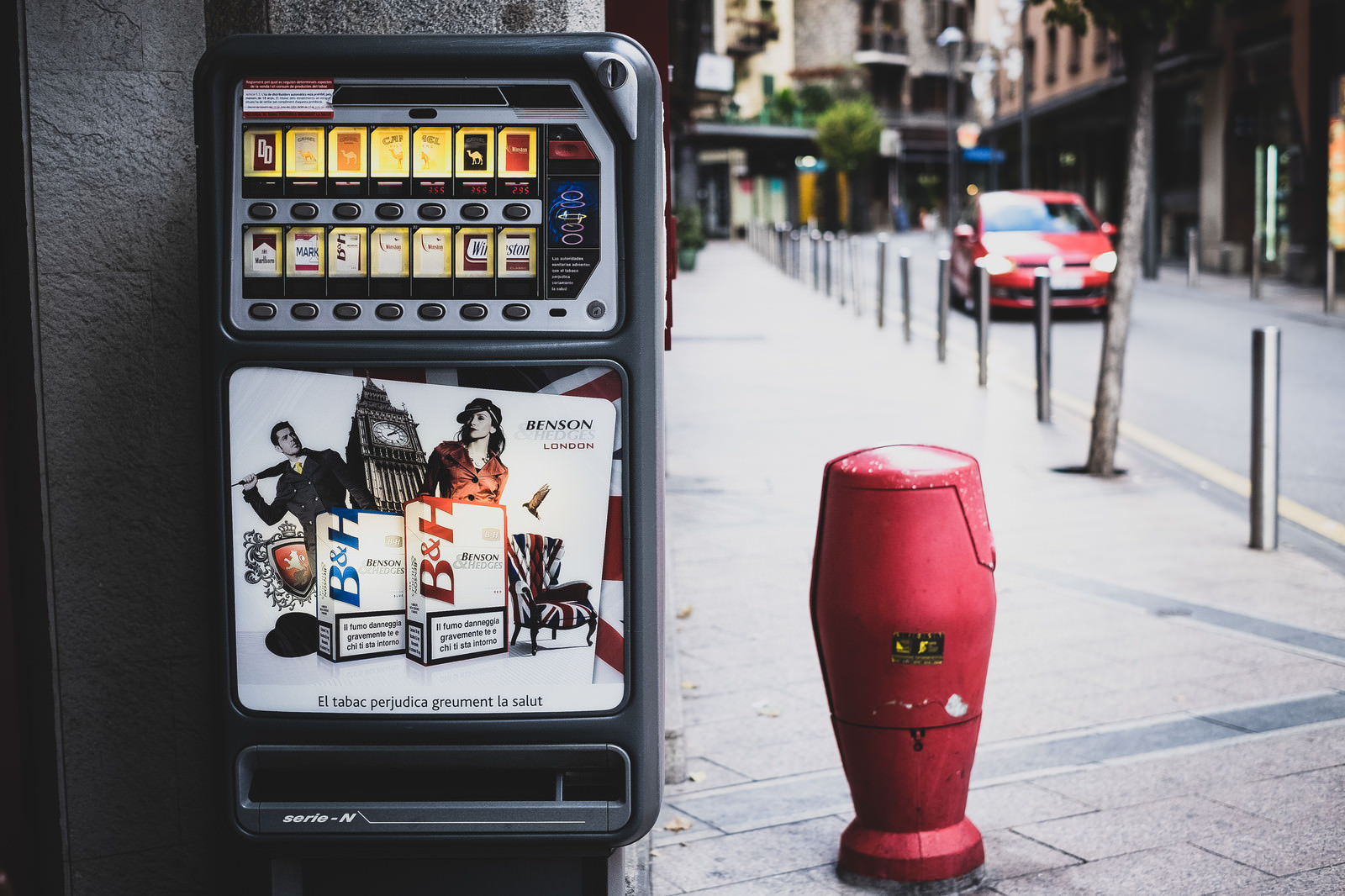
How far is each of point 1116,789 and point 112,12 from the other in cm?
322

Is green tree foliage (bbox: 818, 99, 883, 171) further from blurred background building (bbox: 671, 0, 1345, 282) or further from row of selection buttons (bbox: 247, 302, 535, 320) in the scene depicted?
row of selection buttons (bbox: 247, 302, 535, 320)

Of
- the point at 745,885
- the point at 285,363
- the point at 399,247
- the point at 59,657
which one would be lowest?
the point at 745,885

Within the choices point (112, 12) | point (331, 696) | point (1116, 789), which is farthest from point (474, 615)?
point (1116, 789)

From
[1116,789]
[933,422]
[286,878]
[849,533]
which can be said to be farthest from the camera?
[933,422]

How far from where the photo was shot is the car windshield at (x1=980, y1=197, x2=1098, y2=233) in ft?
62.7

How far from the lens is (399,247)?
7.76 ft

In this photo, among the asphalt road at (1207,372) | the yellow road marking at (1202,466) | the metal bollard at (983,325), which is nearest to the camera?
→ the yellow road marking at (1202,466)

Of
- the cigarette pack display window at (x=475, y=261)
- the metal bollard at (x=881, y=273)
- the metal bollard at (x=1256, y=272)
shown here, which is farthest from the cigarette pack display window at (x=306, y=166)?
the metal bollard at (x=1256, y=272)

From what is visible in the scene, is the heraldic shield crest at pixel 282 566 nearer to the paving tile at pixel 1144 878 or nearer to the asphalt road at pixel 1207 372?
the paving tile at pixel 1144 878

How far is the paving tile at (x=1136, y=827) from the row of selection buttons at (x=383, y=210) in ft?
7.62

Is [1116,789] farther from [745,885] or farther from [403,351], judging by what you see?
[403,351]

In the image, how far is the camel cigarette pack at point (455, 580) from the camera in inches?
96.5

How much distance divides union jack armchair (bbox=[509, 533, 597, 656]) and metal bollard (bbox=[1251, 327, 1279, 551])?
5427 millimetres

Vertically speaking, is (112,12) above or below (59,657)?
above
